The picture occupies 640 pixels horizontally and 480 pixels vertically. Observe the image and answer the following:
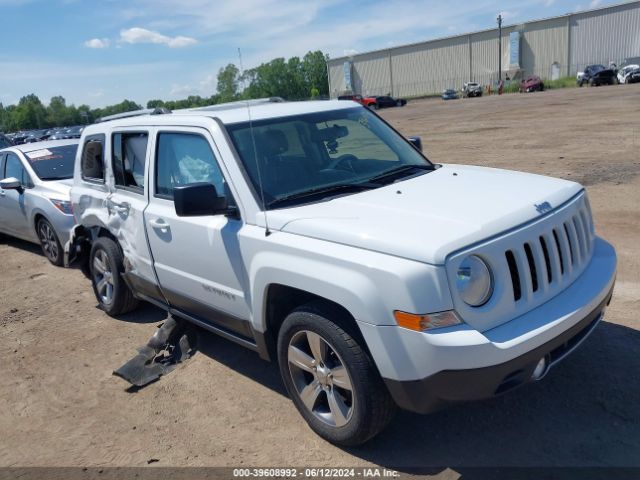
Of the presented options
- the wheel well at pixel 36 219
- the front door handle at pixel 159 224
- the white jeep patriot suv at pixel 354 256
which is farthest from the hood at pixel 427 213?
the wheel well at pixel 36 219

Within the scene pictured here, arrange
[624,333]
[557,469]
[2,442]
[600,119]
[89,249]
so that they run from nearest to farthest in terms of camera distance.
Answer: [557,469]
[2,442]
[624,333]
[89,249]
[600,119]

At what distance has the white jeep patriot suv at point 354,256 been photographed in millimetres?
2791

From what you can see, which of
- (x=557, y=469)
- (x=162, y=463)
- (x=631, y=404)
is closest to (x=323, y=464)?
(x=162, y=463)

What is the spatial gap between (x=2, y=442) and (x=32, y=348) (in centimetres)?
166

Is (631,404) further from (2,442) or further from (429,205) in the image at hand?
(2,442)

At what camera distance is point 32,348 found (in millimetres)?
5422

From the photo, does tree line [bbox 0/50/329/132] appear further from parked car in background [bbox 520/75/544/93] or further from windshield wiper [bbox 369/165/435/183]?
parked car in background [bbox 520/75/544/93]

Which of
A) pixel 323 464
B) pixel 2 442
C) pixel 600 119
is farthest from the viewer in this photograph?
pixel 600 119

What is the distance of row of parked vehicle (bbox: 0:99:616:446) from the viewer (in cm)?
279

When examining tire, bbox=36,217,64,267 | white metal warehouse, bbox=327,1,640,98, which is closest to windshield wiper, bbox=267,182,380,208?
tire, bbox=36,217,64,267

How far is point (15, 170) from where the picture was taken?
9000 millimetres

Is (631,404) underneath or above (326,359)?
underneath

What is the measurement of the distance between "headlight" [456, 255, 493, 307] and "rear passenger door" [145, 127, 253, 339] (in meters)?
1.46

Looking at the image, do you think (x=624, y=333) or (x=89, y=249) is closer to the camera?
(x=624, y=333)
